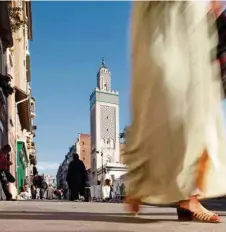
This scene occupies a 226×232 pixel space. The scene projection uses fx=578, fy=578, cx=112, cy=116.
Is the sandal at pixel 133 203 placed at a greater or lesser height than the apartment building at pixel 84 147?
lesser

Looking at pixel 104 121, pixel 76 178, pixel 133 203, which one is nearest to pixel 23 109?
pixel 76 178

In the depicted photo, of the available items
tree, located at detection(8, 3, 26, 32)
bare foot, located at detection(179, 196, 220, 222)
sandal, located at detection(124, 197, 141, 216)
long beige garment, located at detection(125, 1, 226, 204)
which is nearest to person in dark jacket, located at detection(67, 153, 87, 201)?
tree, located at detection(8, 3, 26, 32)

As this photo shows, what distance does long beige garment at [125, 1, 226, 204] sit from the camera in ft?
11.4

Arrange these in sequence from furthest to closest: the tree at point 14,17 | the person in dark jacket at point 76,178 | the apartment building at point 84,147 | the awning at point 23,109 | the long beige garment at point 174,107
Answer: the apartment building at point 84,147, the awning at point 23,109, the person in dark jacket at point 76,178, the tree at point 14,17, the long beige garment at point 174,107

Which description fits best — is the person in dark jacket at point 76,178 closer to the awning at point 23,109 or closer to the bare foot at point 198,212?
the bare foot at point 198,212

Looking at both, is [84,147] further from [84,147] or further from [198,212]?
[198,212]

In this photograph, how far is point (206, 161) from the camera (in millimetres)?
3482

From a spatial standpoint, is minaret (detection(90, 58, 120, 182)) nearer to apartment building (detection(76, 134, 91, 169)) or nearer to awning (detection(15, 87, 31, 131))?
apartment building (detection(76, 134, 91, 169))

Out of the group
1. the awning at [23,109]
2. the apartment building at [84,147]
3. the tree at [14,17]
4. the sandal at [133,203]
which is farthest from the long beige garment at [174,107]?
the apartment building at [84,147]

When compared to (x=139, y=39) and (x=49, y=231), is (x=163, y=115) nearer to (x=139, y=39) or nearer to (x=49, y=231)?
(x=139, y=39)

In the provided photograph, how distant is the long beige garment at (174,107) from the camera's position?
3482 mm

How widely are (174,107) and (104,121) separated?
152750mm

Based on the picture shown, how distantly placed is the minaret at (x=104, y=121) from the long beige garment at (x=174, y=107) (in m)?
138

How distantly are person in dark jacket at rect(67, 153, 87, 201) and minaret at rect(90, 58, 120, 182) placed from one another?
125441 mm
